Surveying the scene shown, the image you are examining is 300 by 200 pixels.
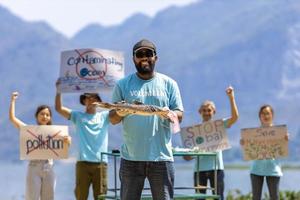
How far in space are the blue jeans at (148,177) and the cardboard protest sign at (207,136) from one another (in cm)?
397

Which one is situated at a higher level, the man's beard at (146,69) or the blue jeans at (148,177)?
the man's beard at (146,69)

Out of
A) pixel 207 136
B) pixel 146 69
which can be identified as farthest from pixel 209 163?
pixel 146 69

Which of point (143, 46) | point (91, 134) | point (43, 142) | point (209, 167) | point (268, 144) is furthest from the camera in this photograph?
point (268, 144)

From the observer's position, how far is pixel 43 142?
12336 millimetres

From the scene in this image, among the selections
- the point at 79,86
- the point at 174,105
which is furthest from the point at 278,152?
the point at 174,105

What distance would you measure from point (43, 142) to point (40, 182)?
2.00ft

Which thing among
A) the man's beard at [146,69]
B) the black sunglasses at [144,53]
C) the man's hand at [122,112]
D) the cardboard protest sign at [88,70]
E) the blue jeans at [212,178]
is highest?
the cardboard protest sign at [88,70]

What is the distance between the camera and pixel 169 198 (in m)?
9.05

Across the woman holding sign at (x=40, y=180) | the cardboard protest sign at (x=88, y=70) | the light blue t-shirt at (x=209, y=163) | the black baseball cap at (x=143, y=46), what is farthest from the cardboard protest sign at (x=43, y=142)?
the black baseball cap at (x=143, y=46)

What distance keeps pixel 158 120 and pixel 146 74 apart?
45 centimetres

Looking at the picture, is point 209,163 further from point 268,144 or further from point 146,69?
point 146,69

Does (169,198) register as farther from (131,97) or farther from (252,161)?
(252,161)

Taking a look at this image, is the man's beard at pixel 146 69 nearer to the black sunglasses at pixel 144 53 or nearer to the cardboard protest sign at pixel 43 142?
the black sunglasses at pixel 144 53

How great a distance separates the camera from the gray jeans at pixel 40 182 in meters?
11.9
